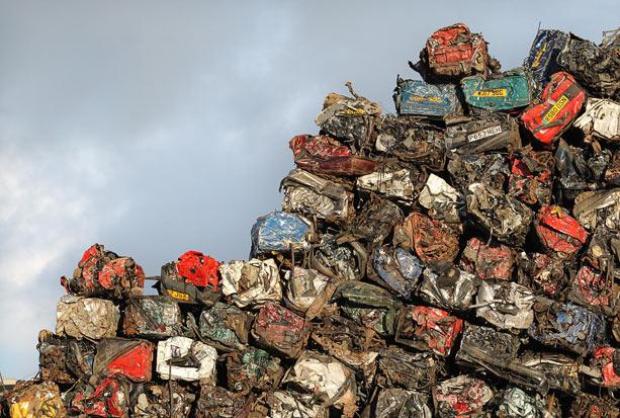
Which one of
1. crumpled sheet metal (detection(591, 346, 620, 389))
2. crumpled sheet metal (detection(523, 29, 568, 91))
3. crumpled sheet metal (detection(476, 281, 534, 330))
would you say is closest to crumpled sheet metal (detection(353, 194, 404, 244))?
crumpled sheet metal (detection(476, 281, 534, 330))

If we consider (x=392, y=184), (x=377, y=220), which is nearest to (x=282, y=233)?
(x=377, y=220)

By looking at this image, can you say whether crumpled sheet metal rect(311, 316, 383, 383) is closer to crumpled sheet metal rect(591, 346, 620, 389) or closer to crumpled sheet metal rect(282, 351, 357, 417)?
crumpled sheet metal rect(282, 351, 357, 417)

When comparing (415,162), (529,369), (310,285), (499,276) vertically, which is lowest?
(529,369)

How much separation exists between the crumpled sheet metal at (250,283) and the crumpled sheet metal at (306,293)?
18cm

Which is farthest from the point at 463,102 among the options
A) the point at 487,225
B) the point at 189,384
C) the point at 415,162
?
the point at 189,384

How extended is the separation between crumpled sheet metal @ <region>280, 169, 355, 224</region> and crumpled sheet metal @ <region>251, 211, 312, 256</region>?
15cm

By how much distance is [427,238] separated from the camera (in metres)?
8.30

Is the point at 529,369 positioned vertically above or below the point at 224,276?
below

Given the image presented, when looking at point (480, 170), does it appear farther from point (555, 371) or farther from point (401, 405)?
point (401, 405)

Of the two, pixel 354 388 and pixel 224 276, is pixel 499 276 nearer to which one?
pixel 354 388

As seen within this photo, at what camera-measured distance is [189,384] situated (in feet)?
27.5

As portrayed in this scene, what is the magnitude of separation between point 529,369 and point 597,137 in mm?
2351

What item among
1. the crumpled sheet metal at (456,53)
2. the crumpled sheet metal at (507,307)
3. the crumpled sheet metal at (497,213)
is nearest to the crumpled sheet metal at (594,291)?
the crumpled sheet metal at (507,307)

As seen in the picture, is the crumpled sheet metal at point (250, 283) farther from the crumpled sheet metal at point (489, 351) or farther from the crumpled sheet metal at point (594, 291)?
the crumpled sheet metal at point (594, 291)
